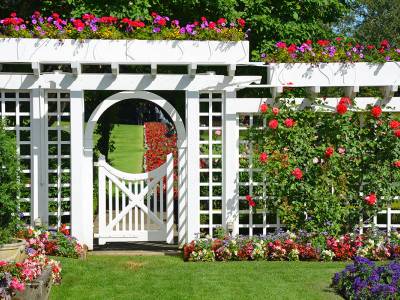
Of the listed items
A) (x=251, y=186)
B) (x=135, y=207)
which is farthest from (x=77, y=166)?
(x=251, y=186)

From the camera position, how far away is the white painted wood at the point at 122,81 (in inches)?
393

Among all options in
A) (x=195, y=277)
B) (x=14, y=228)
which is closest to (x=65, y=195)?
(x=14, y=228)

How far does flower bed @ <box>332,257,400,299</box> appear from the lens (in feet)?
22.6

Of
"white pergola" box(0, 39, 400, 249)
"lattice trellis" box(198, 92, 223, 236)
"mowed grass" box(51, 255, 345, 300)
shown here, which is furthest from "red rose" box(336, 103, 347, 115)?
"mowed grass" box(51, 255, 345, 300)

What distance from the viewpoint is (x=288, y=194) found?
9977 mm

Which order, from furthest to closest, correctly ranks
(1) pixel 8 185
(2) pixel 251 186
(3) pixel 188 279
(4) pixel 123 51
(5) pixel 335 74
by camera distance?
(5) pixel 335 74 → (2) pixel 251 186 → (4) pixel 123 51 → (1) pixel 8 185 → (3) pixel 188 279

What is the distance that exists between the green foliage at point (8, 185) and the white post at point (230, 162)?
2.90 meters

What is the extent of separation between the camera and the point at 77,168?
10055mm

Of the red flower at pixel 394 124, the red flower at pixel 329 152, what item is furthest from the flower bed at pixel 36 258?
the red flower at pixel 394 124

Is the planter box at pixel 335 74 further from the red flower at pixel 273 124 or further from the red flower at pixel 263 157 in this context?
the red flower at pixel 263 157

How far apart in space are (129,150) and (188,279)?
1048 inches

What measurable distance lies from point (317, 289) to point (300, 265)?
1380 mm

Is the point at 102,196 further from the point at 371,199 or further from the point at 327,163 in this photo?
the point at 371,199

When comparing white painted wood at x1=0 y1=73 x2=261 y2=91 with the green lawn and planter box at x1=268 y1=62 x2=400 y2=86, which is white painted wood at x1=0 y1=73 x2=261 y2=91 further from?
the green lawn
